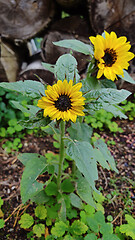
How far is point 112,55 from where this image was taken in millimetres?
1032

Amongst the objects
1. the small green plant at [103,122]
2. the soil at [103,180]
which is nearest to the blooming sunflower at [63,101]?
the soil at [103,180]

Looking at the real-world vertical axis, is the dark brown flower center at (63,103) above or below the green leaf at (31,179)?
above

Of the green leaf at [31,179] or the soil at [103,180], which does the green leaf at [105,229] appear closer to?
the soil at [103,180]

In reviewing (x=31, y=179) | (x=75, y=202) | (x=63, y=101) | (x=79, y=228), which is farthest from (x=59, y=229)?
(x=63, y=101)

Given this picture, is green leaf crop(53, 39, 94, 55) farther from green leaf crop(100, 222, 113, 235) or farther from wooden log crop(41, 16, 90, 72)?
green leaf crop(100, 222, 113, 235)

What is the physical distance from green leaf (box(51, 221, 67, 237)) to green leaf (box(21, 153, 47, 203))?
0.37 meters

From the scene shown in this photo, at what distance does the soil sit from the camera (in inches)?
63.9

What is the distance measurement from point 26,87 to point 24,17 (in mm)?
1405

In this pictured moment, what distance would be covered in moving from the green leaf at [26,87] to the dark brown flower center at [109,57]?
0.37 m

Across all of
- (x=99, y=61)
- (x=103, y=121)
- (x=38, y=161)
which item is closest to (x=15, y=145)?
(x=38, y=161)

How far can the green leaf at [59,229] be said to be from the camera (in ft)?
4.45

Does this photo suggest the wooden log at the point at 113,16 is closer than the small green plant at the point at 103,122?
Yes

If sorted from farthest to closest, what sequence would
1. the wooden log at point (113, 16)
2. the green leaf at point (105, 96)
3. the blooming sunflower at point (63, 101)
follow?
the wooden log at point (113, 16), the green leaf at point (105, 96), the blooming sunflower at point (63, 101)

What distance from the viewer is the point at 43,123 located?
979 millimetres
